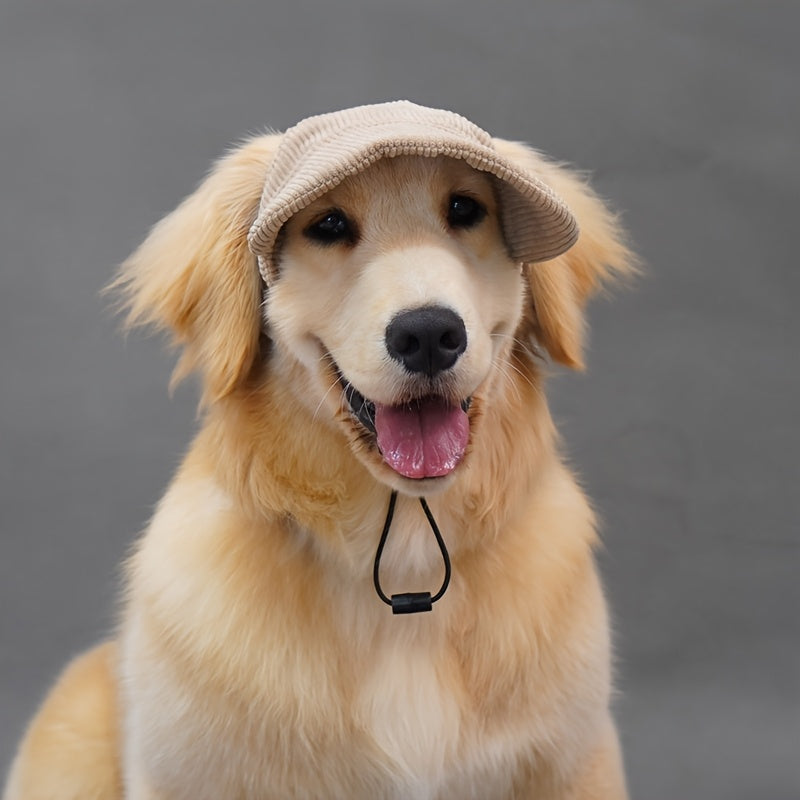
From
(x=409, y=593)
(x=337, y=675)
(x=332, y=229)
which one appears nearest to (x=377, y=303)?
(x=332, y=229)

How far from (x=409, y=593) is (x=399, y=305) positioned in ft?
1.73

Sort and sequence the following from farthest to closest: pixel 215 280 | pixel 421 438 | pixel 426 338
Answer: pixel 215 280 → pixel 421 438 → pixel 426 338

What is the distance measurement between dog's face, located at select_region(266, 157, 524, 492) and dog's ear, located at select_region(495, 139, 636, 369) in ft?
0.43

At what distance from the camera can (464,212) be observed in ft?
7.29

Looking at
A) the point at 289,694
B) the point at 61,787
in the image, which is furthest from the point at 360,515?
the point at 61,787

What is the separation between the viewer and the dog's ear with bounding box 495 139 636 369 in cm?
237

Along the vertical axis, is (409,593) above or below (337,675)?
above

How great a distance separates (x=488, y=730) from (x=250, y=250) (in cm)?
85

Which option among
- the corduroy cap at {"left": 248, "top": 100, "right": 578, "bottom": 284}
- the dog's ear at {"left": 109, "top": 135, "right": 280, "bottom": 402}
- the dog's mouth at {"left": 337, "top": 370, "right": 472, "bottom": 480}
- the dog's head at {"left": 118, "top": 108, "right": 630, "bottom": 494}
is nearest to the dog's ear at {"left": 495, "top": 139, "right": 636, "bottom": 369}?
the dog's head at {"left": 118, "top": 108, "right": 630, "bottom": 494}

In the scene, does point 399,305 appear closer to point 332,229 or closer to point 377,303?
point 377,303

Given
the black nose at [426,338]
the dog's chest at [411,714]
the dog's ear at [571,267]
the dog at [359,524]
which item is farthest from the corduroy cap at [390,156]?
the dog's chest at [411,714]

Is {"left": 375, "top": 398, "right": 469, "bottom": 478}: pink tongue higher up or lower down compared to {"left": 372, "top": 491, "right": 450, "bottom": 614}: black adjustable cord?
higher up

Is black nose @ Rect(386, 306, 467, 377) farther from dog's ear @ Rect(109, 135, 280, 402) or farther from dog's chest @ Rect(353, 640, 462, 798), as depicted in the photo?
dog's chest @ Rect(353, 640, 462, 798)

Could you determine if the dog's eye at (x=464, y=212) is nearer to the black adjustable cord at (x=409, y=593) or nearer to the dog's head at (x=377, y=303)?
the dog's head at (x=377, y=303)
